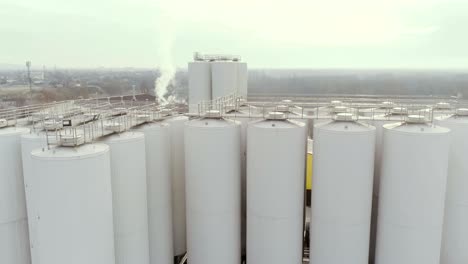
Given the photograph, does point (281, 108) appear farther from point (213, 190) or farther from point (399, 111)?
point (399, 111)

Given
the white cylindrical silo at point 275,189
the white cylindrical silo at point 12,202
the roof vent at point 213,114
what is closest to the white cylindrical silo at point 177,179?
the roof vent at point 213,114

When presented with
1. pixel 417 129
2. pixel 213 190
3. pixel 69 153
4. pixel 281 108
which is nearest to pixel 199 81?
pixel 281 108

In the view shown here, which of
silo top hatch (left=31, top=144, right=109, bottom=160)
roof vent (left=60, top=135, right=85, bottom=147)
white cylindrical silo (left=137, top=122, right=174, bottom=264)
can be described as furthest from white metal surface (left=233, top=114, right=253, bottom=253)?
roof vent (left=60, top=135, right=85, bottom=147)

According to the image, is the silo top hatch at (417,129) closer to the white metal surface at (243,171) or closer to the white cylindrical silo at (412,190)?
the white cylindrical silo at (412,190)

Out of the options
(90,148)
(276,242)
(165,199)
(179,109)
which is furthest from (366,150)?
(179,109)

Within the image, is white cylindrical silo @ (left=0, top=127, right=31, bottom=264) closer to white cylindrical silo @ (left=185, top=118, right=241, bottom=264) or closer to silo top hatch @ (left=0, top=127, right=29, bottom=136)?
silo top hatch @ (left=0, top=127, right=29, bottom=136)

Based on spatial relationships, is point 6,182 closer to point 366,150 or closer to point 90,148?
point 90,148
